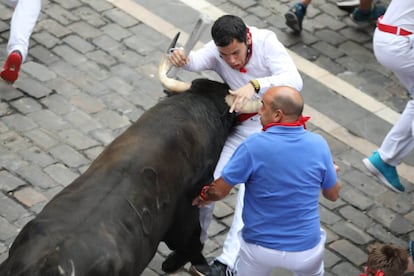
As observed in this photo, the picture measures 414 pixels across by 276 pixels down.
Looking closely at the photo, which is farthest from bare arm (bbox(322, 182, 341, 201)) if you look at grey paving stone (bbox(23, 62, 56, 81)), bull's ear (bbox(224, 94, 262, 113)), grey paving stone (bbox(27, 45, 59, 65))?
grey paving stone (bbox(27, 45, 59, 65))

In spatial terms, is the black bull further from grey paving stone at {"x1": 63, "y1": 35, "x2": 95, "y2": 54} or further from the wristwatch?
grey paving stone at {"x1": 63, "y1": 35, "x2": 95, "y2": 54}

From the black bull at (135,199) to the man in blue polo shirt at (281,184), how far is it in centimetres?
33

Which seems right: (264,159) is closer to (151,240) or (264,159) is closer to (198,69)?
(151,240)

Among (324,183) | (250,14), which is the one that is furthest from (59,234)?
(250,14)

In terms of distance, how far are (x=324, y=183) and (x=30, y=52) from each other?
4.72m

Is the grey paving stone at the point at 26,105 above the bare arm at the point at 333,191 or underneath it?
underneath

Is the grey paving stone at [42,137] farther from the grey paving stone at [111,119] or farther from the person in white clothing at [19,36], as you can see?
the person in white clothing at [19,36]

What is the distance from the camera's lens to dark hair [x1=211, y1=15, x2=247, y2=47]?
20.7ft

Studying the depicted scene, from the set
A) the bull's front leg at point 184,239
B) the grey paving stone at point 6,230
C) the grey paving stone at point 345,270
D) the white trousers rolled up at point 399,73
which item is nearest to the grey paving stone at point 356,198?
the white trousers rolled up at point 399,73

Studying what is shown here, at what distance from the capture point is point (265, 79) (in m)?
6.34

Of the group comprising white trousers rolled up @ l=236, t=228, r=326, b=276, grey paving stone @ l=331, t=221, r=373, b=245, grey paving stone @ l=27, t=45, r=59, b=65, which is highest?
white trousers rolled up @ l=236, t=228, r=326, b=276

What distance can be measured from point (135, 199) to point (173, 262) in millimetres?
1741

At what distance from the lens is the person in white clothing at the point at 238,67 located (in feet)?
20.8

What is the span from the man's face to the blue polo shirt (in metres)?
1.00
